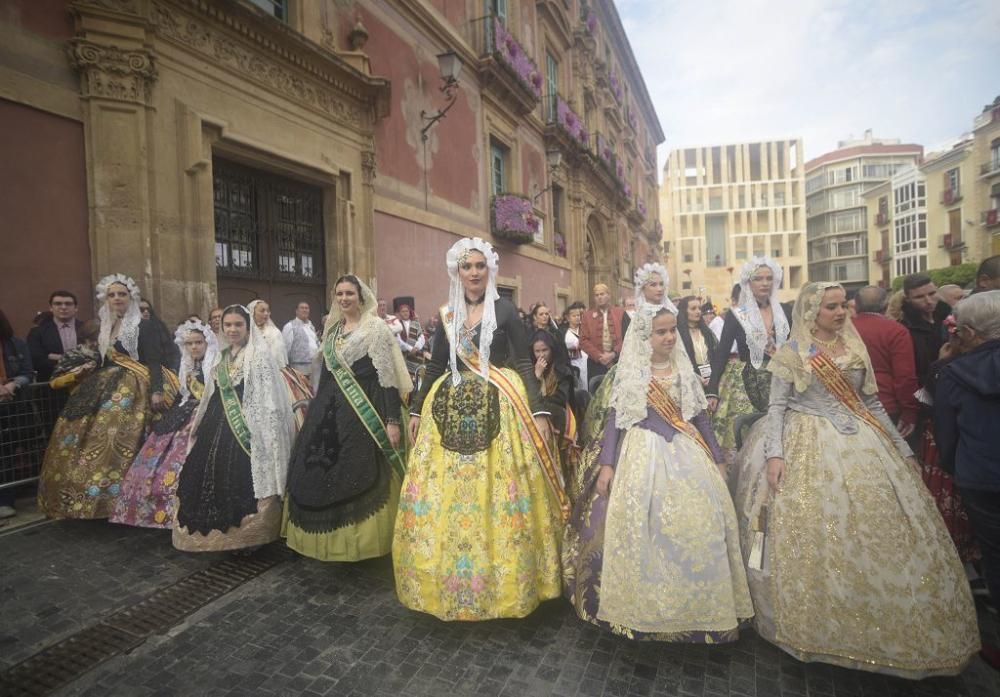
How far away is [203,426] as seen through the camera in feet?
12.7

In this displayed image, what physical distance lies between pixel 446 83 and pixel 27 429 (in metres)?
8.94

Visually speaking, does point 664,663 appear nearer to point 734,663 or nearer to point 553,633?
point 734,663

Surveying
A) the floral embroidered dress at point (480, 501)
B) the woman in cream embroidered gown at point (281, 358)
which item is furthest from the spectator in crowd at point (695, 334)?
the woman in cream embroidered gown at point (281, 358)

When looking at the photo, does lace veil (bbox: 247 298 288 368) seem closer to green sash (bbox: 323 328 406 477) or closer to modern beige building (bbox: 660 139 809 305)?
green sash (bbox: 323 328 406 477)

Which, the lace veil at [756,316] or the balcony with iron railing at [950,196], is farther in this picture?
the balcony with iron railing at [950,196]

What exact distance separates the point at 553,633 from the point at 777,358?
195cm

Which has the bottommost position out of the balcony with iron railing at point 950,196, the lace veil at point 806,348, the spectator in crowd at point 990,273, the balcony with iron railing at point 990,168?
the lace veil at point 806,348

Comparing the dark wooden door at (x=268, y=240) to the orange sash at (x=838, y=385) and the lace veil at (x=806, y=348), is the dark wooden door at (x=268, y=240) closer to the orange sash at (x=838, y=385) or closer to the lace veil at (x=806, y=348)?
the lace veil at (x=806, y=348)

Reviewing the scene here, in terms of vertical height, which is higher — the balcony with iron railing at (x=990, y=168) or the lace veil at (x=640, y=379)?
the balcony with iron railing at (x=990, y=168)

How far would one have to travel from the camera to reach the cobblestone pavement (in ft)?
7.86

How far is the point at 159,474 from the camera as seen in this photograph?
4.07 m

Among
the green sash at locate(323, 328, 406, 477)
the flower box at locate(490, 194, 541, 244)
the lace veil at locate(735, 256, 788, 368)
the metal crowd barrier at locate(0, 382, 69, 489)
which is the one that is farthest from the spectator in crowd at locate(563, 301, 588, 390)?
the flower box at locate(490, 194, 541, 244)

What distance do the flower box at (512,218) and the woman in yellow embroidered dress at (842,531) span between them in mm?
10982

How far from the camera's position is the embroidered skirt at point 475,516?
9.11 ft
